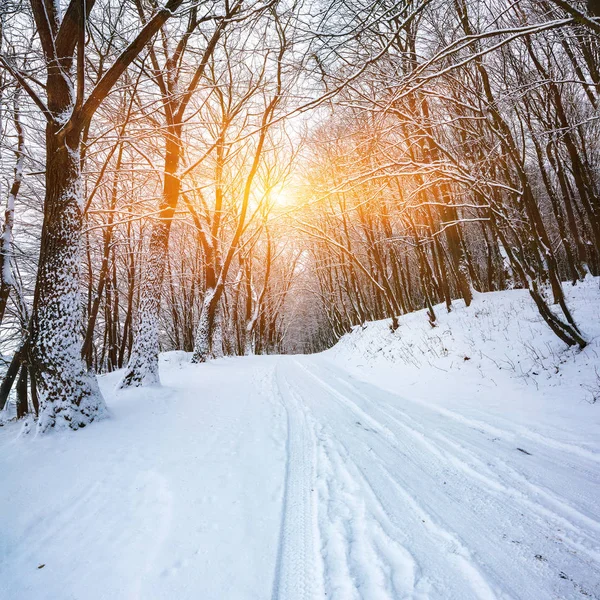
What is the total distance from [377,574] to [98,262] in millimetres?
20119

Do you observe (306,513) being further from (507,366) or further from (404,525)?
(507,366)

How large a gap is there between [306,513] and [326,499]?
8.9 inches

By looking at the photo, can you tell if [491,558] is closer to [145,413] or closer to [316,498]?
[316,498]

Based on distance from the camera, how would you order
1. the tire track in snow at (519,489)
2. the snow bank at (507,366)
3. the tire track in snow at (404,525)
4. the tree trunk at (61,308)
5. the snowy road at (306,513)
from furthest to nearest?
the tree trunk at (61,308), the snow bank at (507,366), the tire track in snow at (519,489), the snowy road at (306,513), the tire track in snow at (404,525)

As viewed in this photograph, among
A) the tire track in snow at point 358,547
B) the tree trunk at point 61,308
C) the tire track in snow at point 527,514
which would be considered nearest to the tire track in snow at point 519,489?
the tire track in snow at point 527,514

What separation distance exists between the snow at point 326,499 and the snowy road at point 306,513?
0.5 inches

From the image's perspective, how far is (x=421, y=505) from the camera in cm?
222

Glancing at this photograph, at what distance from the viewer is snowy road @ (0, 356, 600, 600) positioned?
163cm

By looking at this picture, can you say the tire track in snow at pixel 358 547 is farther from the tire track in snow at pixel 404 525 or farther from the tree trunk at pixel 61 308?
the tree trunk at pixel 61 308

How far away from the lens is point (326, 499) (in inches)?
92.1

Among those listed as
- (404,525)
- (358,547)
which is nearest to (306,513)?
(358,547)

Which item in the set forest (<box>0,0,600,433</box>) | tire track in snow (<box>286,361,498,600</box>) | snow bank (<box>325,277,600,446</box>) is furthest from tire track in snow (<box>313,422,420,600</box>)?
forest (<box>0,0,600,433</box>)

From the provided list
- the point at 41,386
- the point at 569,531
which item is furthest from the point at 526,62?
the point at 41,386

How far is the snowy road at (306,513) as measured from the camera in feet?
5.35
